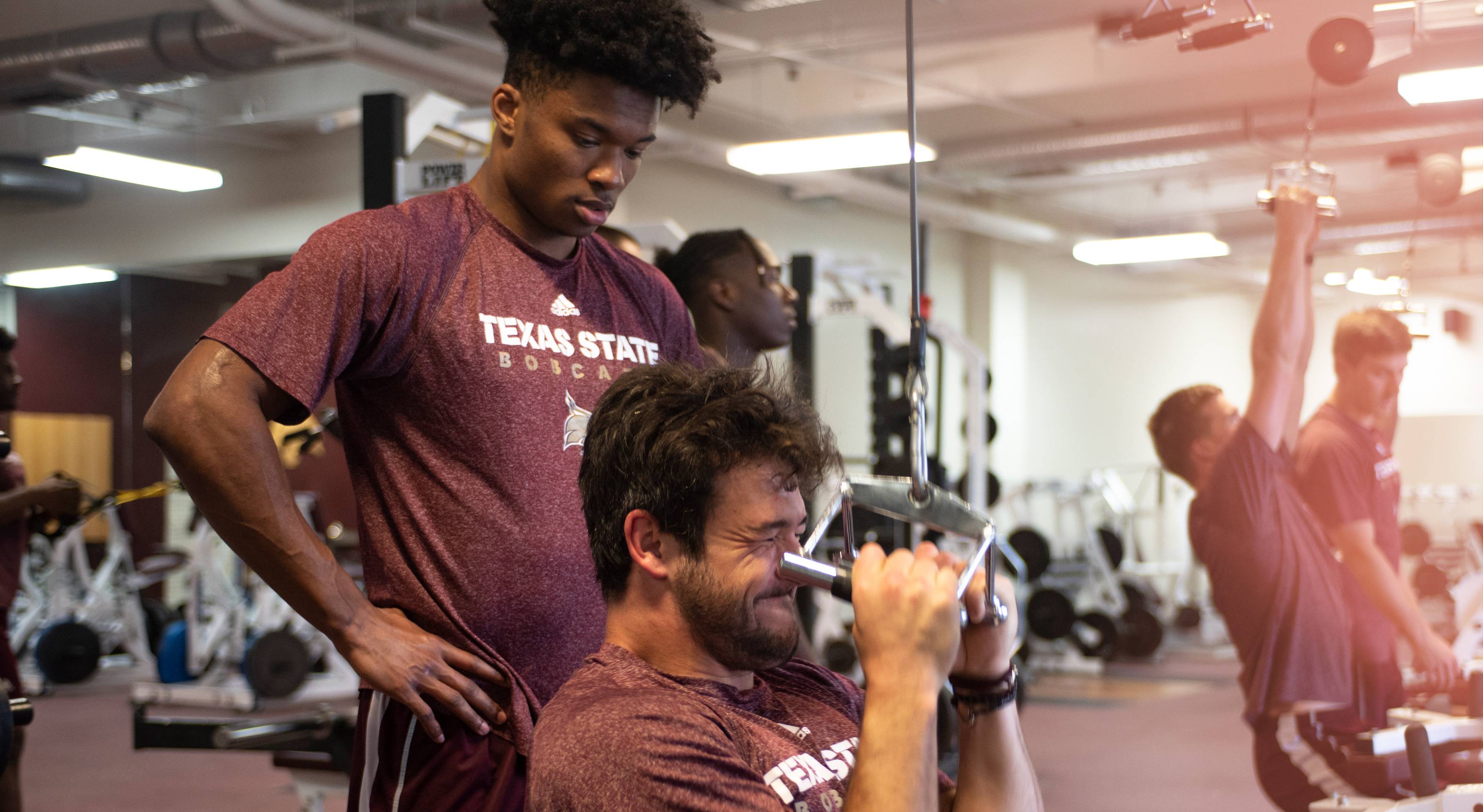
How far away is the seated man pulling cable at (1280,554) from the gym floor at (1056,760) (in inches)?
45.3

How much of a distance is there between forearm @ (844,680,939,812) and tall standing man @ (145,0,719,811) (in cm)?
47

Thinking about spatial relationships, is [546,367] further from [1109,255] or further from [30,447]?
[30,447]

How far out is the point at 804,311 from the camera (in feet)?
17.2

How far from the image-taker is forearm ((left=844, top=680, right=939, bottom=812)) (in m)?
0.99

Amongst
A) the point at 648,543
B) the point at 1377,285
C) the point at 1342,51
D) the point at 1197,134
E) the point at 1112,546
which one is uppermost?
the point at 1197,134

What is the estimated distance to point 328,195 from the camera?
7.65m

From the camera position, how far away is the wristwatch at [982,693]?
1.18m

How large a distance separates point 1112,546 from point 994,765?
7593 millimetres

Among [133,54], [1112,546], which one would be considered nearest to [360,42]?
[133,54]

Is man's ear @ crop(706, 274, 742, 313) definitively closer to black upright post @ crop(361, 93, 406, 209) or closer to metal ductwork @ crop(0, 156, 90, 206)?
black upright post @ crop(361, 93, 406, 209)

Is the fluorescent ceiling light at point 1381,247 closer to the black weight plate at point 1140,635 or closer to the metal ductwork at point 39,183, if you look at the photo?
the black weight plate at point 1140,635

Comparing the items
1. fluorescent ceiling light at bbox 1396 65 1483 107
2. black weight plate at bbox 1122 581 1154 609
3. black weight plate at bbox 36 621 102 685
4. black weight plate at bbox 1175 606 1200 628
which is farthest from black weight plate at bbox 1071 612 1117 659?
black weight plate at bbox 36 621 102 685

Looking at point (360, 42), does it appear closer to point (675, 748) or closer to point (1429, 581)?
point (1429, 581)

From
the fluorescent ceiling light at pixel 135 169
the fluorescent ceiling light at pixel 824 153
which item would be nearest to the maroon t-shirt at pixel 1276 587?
the fluorescent ceiling light at pixel 824 153
